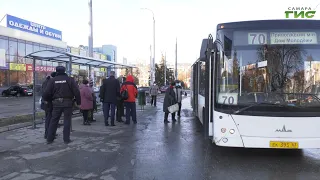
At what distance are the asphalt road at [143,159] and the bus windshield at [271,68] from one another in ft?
4.15

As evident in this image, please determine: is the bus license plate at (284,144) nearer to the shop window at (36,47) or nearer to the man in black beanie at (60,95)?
the man in black beanie at (60,95)

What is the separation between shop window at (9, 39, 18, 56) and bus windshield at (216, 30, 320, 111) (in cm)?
4012

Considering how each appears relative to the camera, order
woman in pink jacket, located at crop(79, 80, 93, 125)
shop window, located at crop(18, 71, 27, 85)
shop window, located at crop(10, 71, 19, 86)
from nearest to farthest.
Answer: woman in pink jacket, located at crop(79, 80, 93, 125) < shop window, located at crop(10, 71, 19, 86) < shop window, located at crop(18, 71, 27, 85)

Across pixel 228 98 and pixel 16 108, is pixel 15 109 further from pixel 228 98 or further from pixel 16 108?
pixel 228 98

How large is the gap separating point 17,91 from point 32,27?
13327 mm

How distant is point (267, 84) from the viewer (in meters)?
5.99

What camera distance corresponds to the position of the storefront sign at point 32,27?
41531mm

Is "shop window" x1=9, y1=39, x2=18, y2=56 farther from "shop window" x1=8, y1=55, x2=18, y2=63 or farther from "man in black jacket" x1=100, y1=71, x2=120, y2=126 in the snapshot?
"man in black jacket" x1=100, y1=71, x2=120, y2=126

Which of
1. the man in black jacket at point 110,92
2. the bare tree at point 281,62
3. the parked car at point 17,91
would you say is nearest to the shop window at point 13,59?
the parked car at point 17,91

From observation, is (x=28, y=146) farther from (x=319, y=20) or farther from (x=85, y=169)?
(x=319, y=20)

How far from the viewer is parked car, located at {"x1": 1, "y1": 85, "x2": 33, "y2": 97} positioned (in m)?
35.4

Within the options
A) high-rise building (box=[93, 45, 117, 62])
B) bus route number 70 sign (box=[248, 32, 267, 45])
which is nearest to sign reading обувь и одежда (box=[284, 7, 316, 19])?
bus route number 70 sign (box=[248, 32, 267, 45])

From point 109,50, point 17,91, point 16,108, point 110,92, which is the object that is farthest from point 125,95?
point 109,50

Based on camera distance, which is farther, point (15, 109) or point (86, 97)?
point (15, 109)
